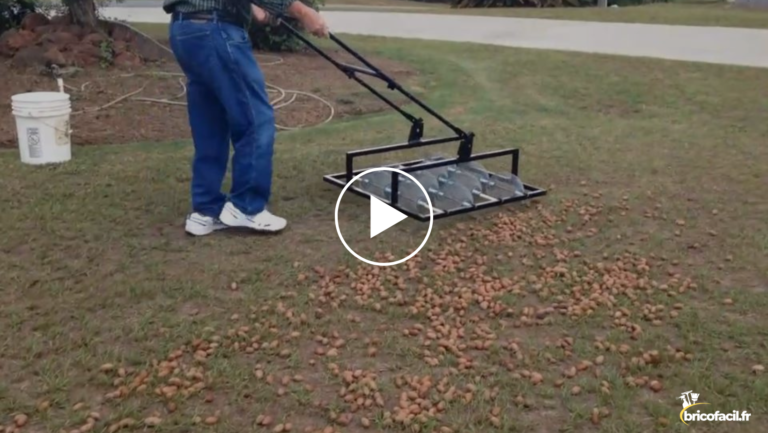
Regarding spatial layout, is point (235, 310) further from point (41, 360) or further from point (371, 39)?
point (371, 39)

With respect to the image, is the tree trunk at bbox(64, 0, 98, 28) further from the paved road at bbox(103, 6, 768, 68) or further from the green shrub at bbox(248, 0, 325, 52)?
the paved road at bbox(103, 6, 768, 68)

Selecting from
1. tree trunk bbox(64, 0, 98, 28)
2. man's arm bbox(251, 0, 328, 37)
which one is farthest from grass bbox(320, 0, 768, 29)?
man's arm bbox(251, 0, 328, 37)

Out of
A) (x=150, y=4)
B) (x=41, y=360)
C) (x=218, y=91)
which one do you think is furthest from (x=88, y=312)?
(x=150, y=4)

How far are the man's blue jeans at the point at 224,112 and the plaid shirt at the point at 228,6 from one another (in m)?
0.06

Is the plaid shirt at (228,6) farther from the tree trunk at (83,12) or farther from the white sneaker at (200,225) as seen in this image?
the tree trunk at (83,12)

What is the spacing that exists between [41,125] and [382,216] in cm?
242

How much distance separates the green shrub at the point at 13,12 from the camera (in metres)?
9.00

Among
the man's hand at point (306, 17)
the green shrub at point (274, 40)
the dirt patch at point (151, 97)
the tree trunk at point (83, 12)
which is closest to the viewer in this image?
the man's hand at point (306, 17)

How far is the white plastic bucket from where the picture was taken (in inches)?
209

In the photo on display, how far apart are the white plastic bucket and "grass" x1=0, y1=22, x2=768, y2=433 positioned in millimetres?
138

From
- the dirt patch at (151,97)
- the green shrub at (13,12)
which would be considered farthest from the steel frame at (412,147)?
the green shrub at (13,12)

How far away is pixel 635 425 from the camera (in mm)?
2598

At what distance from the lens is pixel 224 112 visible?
417cm

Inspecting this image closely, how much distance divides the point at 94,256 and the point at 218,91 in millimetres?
969
